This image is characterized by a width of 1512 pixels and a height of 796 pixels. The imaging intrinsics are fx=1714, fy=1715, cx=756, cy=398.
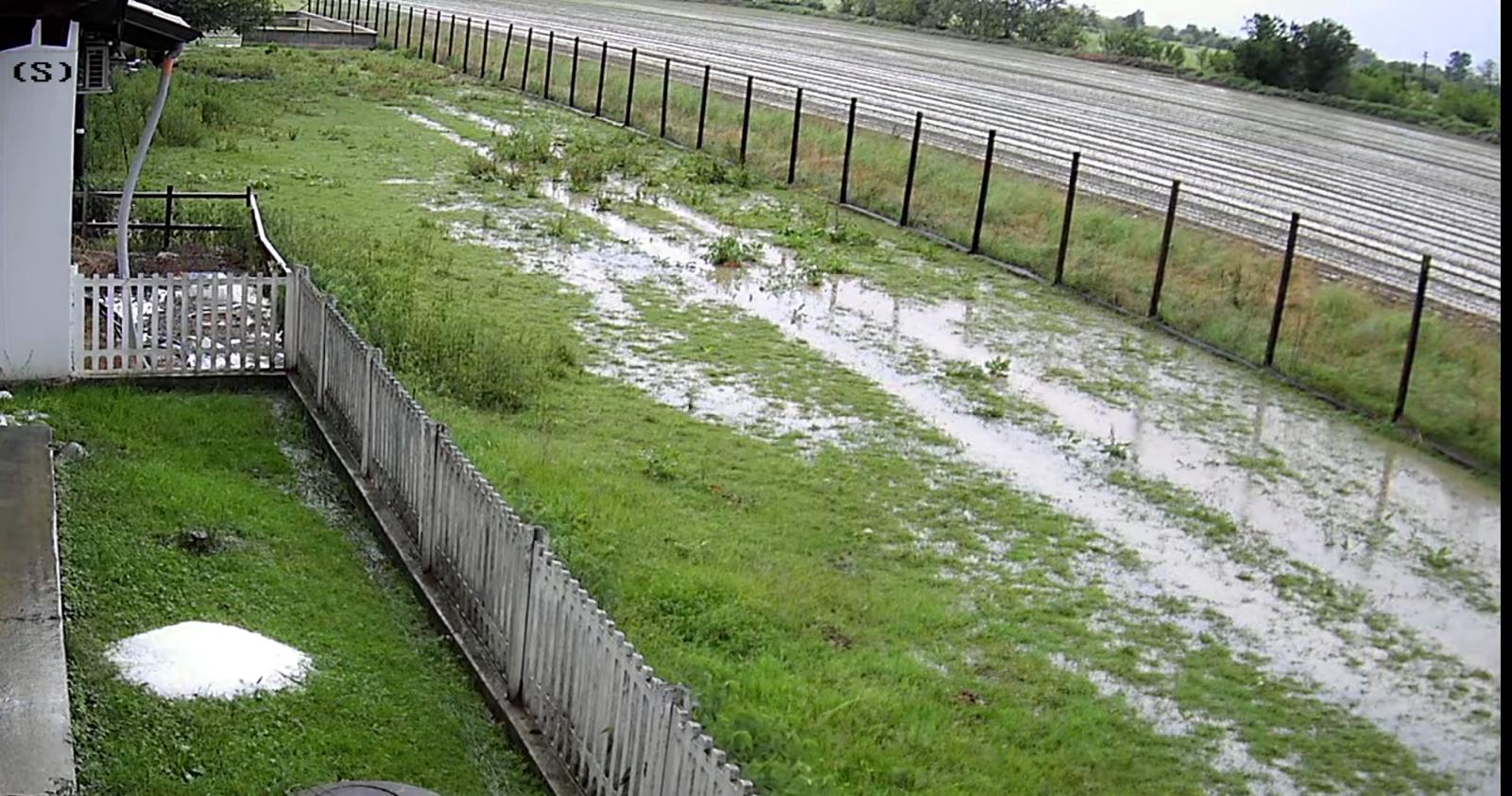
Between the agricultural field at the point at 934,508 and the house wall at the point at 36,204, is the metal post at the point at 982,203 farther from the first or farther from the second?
the house wall at the point at 36,204

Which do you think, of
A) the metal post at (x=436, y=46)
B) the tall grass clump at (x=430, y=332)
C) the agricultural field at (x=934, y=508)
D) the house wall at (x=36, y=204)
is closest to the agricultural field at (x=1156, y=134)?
the agricultural field at (x=934, y=508)

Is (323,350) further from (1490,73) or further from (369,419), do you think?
(1490,73)

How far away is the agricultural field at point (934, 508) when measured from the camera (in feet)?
26.7

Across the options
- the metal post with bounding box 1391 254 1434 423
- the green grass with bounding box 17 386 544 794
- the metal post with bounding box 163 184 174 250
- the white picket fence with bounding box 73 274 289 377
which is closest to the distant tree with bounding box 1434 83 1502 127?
the green grass with bounding box 17 386 544 794

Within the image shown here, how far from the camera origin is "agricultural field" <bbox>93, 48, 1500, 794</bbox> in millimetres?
8148

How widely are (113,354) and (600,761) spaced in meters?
7.41

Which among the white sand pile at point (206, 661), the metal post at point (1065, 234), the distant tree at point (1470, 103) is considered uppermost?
the distant tree at point (1470, 103)

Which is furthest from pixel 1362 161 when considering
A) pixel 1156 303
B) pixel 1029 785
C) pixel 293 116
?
pixel 1029 785

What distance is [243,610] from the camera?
340 inches

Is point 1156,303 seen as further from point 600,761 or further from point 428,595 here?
point 600,761

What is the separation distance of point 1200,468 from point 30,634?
8.85 metres

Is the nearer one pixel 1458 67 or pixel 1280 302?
pixel 1458 67

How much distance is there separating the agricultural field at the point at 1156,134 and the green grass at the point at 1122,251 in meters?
0.88

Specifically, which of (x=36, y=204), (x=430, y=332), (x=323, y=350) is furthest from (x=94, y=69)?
(x=323, y=350)
